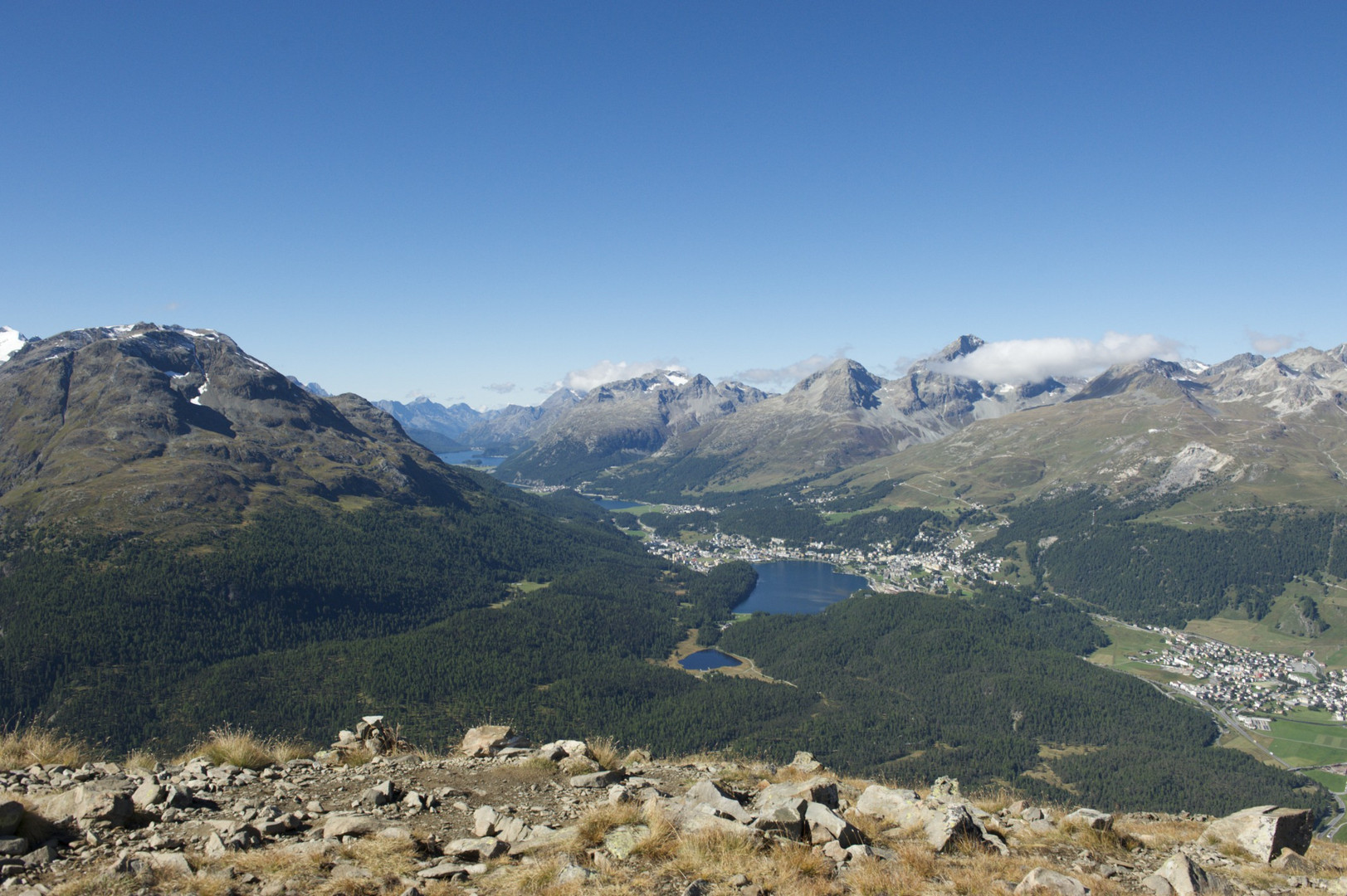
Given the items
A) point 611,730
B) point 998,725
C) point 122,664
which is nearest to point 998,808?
point 611,730

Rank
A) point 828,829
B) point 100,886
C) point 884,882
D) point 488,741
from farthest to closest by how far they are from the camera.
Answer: point 488,741
point 828,829
point 884,882
point 100,886

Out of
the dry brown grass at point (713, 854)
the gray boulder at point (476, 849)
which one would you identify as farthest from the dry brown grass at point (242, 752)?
the dry brown grass at point (713, 854)

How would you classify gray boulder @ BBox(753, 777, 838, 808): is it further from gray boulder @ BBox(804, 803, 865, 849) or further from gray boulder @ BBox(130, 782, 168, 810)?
gray boulder @ BBox(130, 782, 168, 810)

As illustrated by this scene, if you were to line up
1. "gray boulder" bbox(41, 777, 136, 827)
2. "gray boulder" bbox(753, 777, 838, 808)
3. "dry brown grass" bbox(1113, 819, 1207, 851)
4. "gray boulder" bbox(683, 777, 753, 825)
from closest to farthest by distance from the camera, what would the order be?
1. "gray boulder" bbox(41, 777, 136, 827)
2. "gray boulder" bbox(683, 777, 753, 825)
3. "gray boulder" bbox(753, 777, 838, 808)
4. "dry brown grass" bbox(1113, 819, 1207, 851)

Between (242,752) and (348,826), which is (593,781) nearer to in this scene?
(348,826)

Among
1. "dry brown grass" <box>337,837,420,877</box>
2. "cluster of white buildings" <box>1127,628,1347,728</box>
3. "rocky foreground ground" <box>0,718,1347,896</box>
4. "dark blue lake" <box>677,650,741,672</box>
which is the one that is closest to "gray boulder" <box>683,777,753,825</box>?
"rocky foreground ground" <box>0,718,1347,896</box>

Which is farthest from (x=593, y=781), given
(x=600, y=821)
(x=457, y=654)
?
(x=457, y=654)
